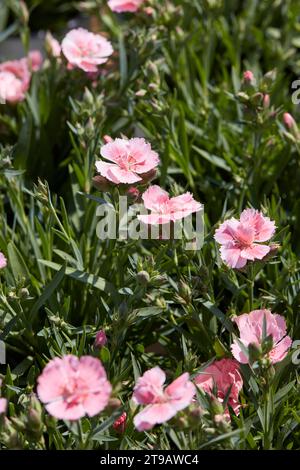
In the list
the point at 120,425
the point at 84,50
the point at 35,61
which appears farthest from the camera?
the point at 35,61

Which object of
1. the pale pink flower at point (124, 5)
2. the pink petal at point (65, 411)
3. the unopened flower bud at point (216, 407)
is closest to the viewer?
the pink petal at point (65, 411)

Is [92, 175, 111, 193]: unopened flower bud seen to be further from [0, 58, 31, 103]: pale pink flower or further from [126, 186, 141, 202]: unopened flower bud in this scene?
[0, 58, 31, 103]: pale pink flower

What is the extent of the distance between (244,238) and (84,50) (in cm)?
74

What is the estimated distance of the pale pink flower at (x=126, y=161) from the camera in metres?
1.32

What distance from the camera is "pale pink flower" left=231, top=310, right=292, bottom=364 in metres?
1.27

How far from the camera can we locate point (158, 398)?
1.07 meters

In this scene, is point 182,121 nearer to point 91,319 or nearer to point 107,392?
point 91,319

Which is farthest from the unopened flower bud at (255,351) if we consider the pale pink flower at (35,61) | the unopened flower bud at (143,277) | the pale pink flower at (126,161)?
the pale pink flower at (35,61)

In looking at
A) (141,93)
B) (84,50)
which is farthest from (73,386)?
(84,50)

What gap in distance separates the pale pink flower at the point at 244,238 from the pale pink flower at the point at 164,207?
0.21 feet

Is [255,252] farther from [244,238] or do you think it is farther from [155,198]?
[155,198]

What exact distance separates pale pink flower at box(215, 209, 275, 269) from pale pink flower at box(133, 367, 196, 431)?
0.25 m

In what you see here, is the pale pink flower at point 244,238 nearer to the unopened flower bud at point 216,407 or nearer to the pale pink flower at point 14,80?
the unopened flower bud at point 216,407
